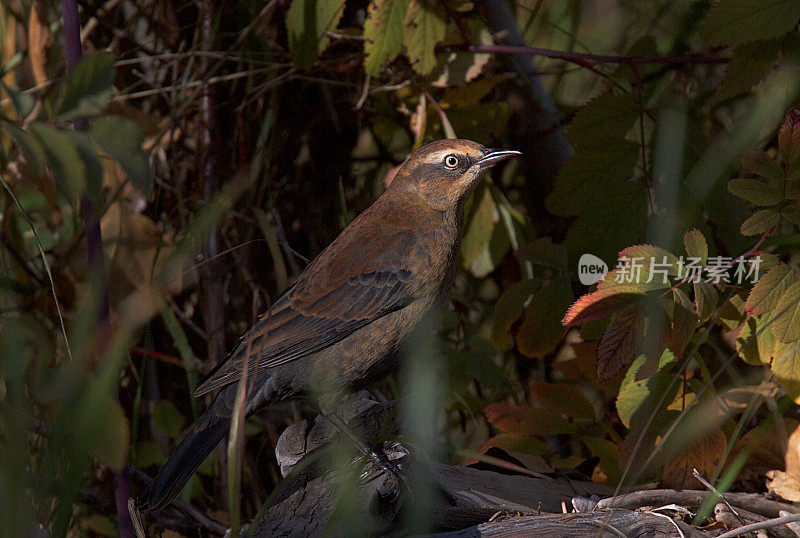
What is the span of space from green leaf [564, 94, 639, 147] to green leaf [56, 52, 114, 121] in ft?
5.85

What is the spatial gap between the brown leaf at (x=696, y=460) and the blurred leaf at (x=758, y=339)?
29 centimetres

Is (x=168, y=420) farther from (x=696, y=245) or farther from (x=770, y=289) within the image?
(x=770, y=289)

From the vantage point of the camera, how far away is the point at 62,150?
5.46ft

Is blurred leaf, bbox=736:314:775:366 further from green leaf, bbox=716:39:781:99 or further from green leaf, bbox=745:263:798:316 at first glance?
green leaf, bbox=716:39:781:99

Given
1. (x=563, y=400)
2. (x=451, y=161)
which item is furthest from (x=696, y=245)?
(x=451, y=161)

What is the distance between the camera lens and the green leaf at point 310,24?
3000 millimetres

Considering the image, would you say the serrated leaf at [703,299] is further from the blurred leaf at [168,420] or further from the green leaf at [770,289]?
the blurred leaf at [168,420]

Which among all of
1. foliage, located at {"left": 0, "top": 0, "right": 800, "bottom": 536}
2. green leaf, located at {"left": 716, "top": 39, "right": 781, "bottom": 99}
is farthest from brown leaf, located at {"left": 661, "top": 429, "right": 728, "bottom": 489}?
green leaf, located at {"left": 716, "top": 39, "right": 781, "bottom": 99}

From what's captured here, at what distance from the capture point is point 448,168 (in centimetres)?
308

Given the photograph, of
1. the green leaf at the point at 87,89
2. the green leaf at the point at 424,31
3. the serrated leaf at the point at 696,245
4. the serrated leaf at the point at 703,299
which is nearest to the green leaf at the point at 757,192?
the serrated leaf at the point at 696,245

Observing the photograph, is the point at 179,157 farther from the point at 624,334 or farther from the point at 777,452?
the point at 777,452

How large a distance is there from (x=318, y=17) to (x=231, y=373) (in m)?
1.48

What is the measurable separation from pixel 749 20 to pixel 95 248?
2.27 meters

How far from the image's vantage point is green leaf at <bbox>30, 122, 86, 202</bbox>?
1657mm
